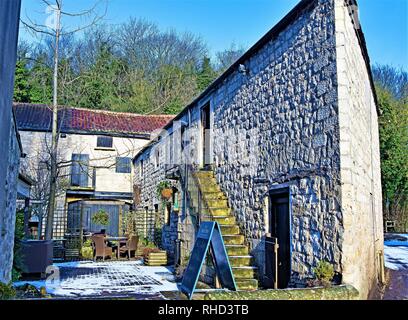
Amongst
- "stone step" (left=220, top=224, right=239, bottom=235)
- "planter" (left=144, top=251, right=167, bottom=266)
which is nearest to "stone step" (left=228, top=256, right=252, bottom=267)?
"stone step" (left=220, top=224, right=239, bottom=235)

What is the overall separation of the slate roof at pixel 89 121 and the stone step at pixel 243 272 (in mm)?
15876

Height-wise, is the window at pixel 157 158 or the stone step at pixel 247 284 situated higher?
the window at pixel 157 158

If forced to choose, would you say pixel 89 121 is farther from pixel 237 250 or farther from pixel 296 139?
pixel 296 139

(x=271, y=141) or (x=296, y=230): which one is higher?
(x=271, y=141)

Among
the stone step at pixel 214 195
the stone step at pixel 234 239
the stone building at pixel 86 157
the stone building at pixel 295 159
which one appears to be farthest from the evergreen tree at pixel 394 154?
the stone building at pixel 86 157

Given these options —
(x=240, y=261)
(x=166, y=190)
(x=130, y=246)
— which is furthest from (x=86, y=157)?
(x=240, y=261)

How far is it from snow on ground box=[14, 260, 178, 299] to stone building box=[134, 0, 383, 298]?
1.23 meters

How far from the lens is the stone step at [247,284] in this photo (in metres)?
6.88

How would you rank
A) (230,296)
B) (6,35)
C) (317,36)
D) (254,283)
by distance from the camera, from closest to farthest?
(6,35) < (230,296) < (317,36) < (254,283)

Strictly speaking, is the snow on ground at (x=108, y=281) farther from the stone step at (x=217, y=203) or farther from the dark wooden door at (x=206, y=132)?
the dark wooden door at (x=206, y=132)

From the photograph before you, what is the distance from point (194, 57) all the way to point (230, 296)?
34.7 ft

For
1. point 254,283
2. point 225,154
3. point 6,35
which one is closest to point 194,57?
point 225,154

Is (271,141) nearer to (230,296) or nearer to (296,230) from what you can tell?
(296,230)

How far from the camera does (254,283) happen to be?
6980mm
